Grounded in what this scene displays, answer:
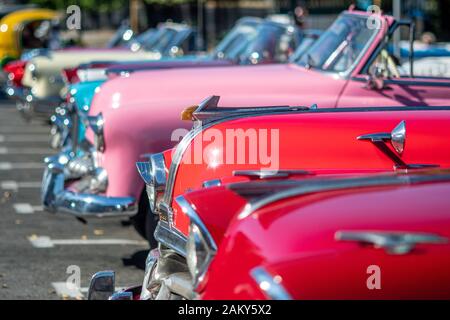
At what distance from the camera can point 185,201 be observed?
4031mm

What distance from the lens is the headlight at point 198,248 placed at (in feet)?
12.4

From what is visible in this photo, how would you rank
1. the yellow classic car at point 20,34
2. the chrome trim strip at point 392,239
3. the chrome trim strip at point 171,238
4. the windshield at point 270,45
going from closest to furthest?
the chrome trim strip at point 392,239 → the chrome trim strip at point 171,238 → the windshield at point 270,45 → the yellow classic car at point 20,34

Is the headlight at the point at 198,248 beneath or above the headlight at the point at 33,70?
above

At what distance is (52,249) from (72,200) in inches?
28.3

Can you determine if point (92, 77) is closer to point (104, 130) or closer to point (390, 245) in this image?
point (104, 130)

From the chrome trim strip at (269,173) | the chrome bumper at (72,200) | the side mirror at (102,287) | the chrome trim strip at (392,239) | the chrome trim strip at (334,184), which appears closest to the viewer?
the chrome trim strip at (392,239)

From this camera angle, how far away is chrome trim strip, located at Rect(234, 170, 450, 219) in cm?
368

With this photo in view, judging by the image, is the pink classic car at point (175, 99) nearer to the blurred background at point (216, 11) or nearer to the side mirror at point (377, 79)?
the side mirror at point (377, 79)

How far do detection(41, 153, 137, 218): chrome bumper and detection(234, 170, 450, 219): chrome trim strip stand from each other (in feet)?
13.5

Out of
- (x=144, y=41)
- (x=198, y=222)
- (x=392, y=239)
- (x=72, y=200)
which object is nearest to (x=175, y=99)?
(x=72, y=200)

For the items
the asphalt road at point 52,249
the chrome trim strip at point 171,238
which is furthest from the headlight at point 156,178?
the asphalt road at point 52,249

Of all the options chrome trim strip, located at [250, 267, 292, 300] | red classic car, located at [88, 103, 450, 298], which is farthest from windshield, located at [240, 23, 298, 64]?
chrome trim strip, located at [250, 267, 292, 300]

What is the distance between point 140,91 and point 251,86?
32.7 inches

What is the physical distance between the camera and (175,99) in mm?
8117
